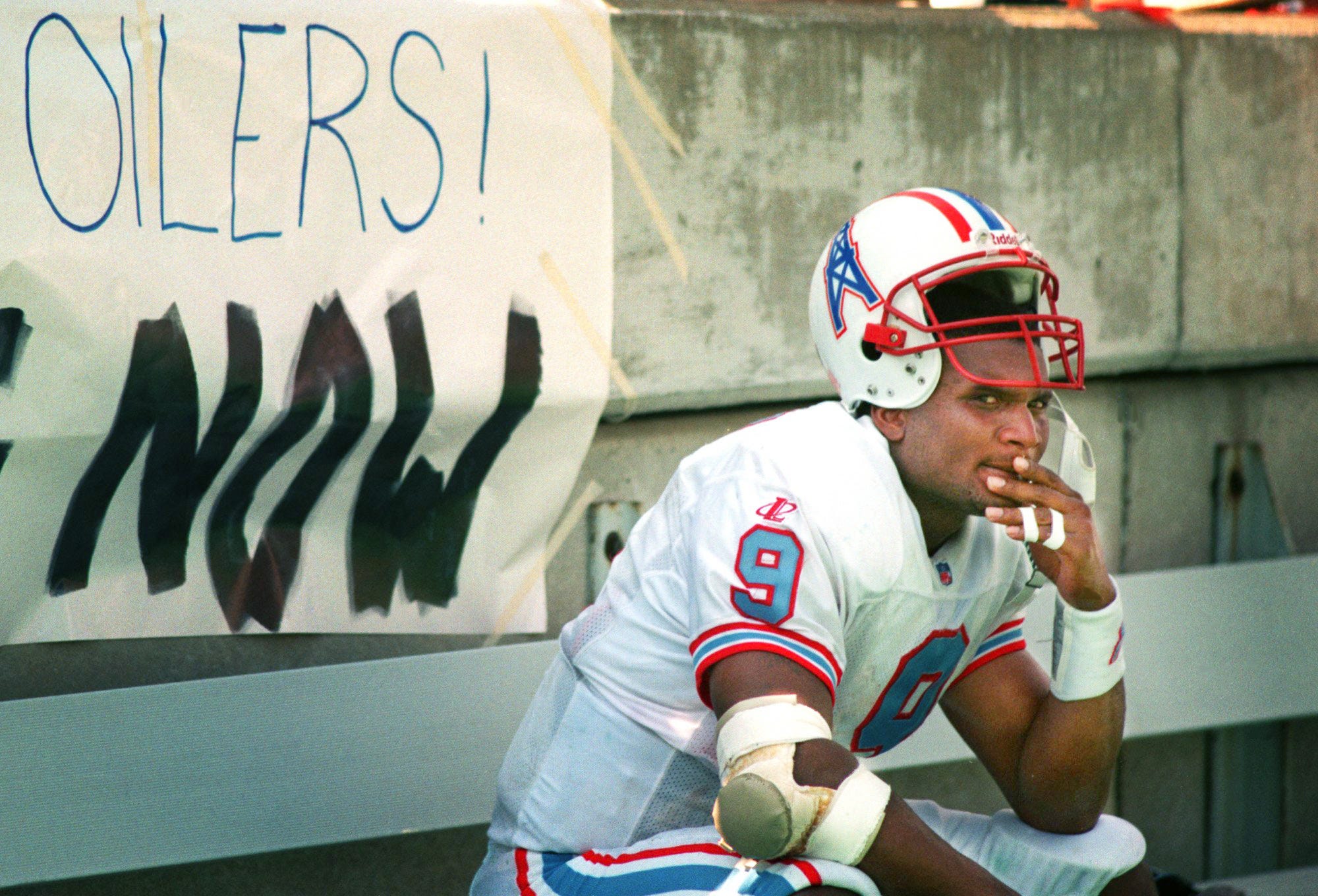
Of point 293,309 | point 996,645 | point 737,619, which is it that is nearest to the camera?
point 737,619

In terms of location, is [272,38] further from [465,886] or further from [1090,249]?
[1090,249]

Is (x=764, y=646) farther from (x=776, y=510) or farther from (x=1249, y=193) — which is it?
(x=1249, y=193)

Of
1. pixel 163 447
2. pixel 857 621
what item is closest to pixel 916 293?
pixel 857 621

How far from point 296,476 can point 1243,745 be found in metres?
2.86

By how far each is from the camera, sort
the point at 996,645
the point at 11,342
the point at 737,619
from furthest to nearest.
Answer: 1. the point at 11,342
2. the point at 996,645
3. the point at 737,619

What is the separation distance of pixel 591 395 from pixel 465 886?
3.87ft

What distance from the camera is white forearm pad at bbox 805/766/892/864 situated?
2.21m

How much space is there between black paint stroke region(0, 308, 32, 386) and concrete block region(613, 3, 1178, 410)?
4.20 ft

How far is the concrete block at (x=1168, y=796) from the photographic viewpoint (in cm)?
438

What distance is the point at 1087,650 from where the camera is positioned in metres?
2.57

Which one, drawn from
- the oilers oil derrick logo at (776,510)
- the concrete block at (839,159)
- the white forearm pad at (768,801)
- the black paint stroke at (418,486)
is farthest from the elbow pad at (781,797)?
the concrete block at (839,159)

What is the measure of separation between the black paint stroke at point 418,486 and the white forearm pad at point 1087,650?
1.38 metres

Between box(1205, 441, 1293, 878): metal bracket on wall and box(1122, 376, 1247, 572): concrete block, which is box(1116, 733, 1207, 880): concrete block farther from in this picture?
box(1122, 376, 1247, 572): concrete block

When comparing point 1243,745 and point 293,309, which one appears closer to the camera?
point 293,309
